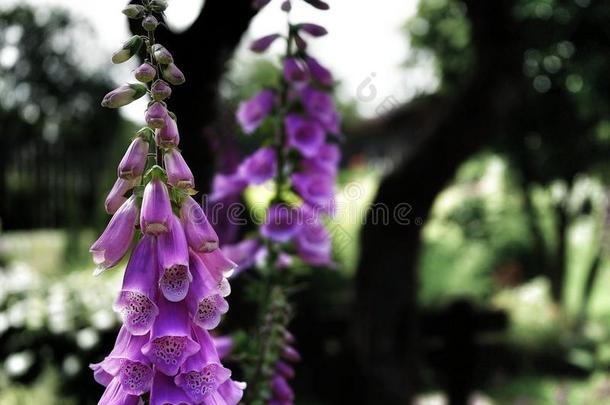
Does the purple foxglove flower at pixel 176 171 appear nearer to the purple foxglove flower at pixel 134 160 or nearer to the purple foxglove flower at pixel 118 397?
the purple foxglove flower at pixel 134 160

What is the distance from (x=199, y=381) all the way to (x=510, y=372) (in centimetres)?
667

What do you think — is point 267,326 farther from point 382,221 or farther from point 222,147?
point 382,221

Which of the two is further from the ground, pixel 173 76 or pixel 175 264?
pixel 173 76

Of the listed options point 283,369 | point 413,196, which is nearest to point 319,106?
point 283,369

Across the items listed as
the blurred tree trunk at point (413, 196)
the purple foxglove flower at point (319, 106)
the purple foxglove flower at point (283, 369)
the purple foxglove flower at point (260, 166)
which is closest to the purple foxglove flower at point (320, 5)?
the purple foxglove flower at point (319, 106)

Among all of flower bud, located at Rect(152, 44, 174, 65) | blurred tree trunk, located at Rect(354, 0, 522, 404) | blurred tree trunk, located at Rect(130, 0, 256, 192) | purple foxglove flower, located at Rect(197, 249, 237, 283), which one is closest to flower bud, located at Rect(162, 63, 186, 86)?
flower bud, located at Rect(152, 44, 174, 65)

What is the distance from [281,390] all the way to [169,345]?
2.09 feet

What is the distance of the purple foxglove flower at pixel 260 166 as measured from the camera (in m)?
1.90

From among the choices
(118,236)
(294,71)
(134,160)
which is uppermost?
(294,71)

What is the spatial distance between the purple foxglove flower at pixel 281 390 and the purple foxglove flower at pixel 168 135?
803 mm

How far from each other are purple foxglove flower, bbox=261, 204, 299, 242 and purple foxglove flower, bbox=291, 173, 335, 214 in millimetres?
68

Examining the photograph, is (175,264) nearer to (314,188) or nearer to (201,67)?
(314,188)

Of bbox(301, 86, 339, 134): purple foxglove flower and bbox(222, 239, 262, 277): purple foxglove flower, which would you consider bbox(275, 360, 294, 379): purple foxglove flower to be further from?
bbox(301, 86, 339, 134): purple foxglove flower

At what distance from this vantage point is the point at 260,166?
1.91m
